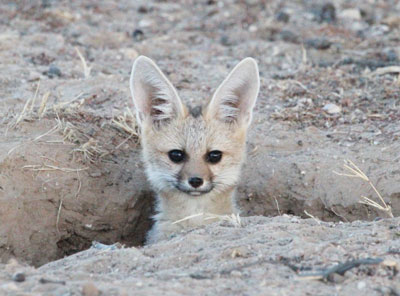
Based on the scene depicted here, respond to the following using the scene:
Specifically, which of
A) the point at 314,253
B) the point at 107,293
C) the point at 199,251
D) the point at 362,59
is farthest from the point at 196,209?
the point at 362,59

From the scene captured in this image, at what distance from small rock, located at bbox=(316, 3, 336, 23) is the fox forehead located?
4848 mm

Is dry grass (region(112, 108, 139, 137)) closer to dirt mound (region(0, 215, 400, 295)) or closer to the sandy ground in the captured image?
the sandy ground

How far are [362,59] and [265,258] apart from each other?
504cm

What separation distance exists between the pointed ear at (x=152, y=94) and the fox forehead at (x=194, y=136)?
0.28 feet

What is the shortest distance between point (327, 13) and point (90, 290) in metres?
7.82

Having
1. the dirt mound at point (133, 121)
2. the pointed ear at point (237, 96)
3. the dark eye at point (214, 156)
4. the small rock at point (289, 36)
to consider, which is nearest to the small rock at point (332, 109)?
the dirt mound at point (133, 121)

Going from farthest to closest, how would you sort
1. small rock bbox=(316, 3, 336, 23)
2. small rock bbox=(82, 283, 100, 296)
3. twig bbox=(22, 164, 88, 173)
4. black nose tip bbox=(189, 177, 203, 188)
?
small rock bbox=(316, 3, 336, 23) → twig bbox=(22, 164, 88, 173) → black nose tip bbox=(189, 177, 203, 188) → small rock bbox=(82, 283, 100, 296)

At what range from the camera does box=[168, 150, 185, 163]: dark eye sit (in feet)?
17.7

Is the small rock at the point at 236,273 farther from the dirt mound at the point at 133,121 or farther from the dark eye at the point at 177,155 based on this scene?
the dirt mound at the point at 133,121

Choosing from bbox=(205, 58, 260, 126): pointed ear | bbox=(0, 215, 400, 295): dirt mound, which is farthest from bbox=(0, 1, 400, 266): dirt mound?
bbox=(0, 215, 400, 295): dirt mound

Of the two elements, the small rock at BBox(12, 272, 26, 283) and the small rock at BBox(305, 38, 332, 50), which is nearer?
the small rock at BBox(12, 272, 26, 283)

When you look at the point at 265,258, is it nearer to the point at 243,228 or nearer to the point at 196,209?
the point at 243,228

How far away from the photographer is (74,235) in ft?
19.3

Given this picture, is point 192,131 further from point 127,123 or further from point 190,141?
point 127,123
